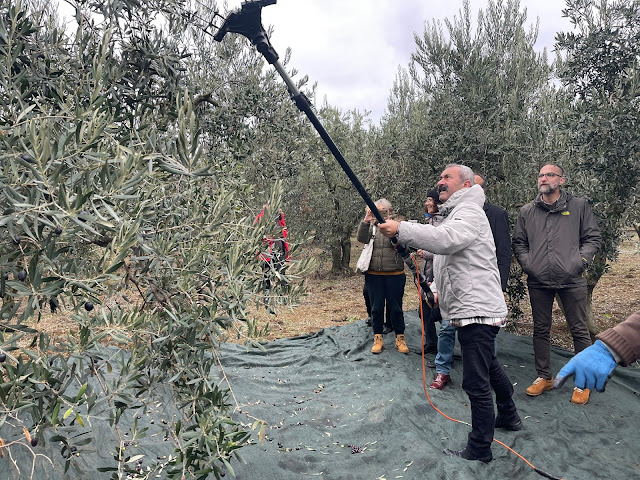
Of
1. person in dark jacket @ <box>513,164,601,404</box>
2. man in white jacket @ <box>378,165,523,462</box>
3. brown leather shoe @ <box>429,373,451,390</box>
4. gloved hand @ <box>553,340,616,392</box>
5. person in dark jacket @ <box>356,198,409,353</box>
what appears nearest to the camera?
gloved hand @ <box>553,340,616,392</box>

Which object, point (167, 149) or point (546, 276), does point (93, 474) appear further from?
point (546, 276)

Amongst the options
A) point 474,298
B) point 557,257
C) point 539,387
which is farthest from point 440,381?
point 474,298

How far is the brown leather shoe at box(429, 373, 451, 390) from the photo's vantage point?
562 centimetres

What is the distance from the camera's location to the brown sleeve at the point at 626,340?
7.29 ft

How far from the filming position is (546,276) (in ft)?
17.9

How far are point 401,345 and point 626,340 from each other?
4697 mm

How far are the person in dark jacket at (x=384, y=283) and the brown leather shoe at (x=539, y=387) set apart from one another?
1765mm

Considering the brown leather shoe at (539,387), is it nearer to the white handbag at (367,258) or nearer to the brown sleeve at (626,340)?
the white handbag at (367,258)

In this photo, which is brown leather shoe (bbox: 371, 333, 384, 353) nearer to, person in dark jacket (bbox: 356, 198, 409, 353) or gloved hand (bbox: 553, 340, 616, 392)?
person in dark jacket (bbox: 356, 198, 409, 353)

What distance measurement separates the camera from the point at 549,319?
562 centimetres

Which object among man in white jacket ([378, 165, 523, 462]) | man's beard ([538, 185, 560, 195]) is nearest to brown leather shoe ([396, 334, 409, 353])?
man in white jacket ([378, 165, 523, 462])

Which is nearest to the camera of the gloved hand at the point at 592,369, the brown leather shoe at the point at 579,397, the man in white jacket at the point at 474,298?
the gloved hand at the point at 592,369

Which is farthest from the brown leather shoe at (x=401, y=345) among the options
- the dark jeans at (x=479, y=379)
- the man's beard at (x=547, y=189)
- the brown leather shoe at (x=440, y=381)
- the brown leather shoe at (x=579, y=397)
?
the man's beard at (x=547, y=189)

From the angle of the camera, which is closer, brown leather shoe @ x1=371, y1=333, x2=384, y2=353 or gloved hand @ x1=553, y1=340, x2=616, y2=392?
gloved hand @ x1=553, y1=340, x2=616, y2=392
